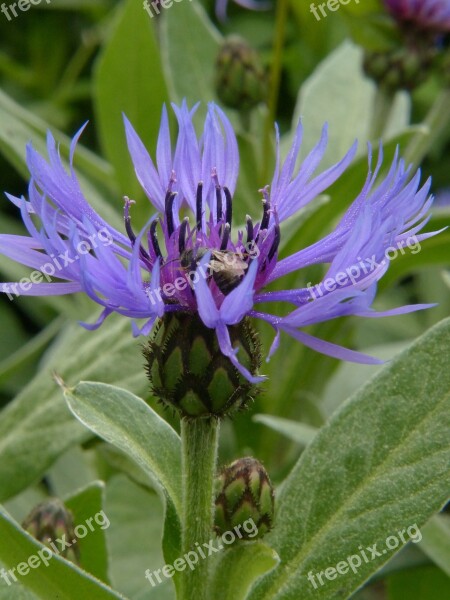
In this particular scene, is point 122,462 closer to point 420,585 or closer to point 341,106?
point 420,585

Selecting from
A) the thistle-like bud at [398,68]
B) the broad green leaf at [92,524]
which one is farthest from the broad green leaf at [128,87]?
the broad green leaf at [92,524]

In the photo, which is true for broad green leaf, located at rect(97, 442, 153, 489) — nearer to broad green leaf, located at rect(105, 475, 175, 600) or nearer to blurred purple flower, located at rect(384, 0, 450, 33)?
broad green leaf, located at rect(105, 475, 175, 600)

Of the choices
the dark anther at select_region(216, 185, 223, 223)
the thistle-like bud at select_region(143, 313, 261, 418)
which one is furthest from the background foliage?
the dark anther at select_region(216, 185, 223, 223)

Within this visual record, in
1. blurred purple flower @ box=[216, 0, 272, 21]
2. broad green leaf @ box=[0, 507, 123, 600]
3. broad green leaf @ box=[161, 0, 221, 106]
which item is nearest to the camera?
broad green leaf @ box=[0, 507, 123, 600]

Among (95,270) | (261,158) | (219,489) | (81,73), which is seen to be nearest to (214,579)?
(219,489)

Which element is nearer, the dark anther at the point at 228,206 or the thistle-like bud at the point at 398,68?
the dark anther at the point at 228,206

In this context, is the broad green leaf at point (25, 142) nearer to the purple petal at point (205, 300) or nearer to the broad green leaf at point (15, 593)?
the broad green leaf at point (15, 593)
